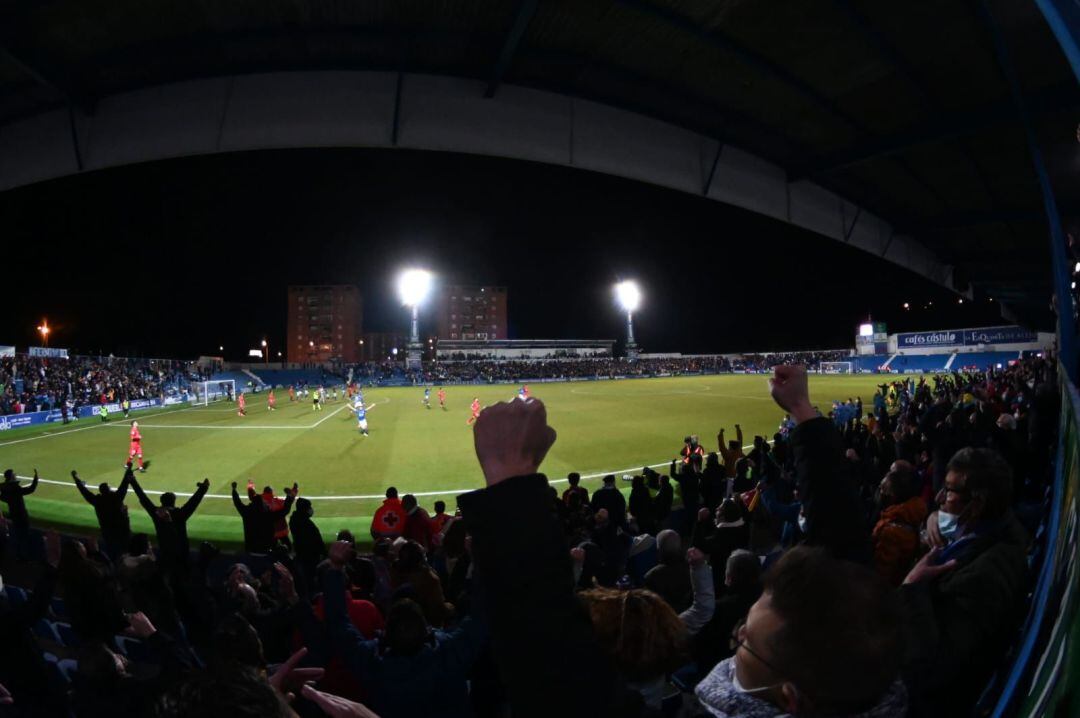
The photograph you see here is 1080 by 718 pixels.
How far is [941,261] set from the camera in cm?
1023

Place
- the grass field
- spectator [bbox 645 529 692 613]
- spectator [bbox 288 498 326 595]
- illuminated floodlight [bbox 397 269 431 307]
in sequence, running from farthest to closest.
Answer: illuminated floodlight [bbox 397 269 431 307], the grass field, spectator [bbox 288 498 326 595], spectator [bbox 645 529 692 613]

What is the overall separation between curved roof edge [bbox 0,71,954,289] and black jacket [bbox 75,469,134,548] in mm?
4425

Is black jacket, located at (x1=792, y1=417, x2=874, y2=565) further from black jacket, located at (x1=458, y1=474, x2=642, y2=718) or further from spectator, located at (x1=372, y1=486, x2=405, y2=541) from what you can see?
spectator, located at (x1=372, y1=486, x2=405, y2=541)

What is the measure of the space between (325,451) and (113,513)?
10815 mm

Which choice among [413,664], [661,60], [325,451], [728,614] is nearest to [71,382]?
[325,451]

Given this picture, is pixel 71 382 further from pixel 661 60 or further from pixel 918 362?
pixel 918 362

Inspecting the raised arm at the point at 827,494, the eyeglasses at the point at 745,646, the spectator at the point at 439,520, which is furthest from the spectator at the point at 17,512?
the raised arm at the point at 827,494

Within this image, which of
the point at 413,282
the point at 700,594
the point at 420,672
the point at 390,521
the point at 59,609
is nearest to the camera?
the point at 420,672

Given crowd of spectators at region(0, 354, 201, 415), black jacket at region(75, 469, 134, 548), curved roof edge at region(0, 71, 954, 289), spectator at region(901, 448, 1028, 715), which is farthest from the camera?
crowd of spectators at region(0, 354, 201, 415)

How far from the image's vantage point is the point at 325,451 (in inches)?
709

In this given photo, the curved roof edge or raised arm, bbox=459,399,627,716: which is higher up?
the curved roof edge

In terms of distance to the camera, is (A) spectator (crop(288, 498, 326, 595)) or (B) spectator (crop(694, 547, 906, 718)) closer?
(B) spectator (crop(694, 547, 906, 718))

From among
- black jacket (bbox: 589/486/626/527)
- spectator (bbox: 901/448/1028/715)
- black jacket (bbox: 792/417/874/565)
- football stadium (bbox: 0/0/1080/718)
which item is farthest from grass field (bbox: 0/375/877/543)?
spectator (bbox: 901/448/1028/715)

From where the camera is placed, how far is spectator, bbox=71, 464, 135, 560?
7266 millimetres
